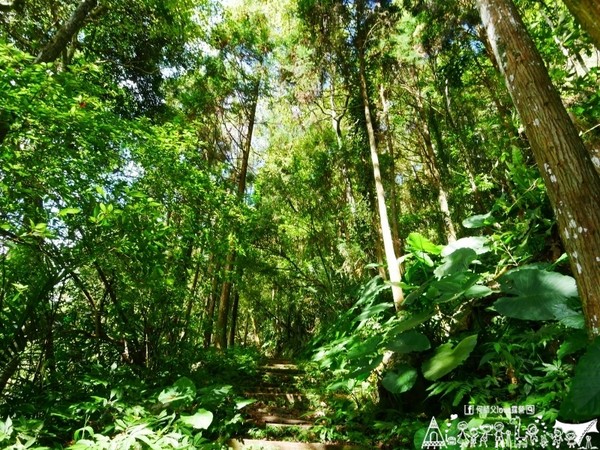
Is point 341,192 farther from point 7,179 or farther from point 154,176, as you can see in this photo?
point 7,179

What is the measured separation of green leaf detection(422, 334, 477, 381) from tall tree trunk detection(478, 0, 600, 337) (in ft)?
3.56

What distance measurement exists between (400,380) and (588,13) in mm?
3202

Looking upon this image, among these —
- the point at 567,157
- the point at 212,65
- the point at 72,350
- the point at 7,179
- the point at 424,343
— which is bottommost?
the point at 424,343

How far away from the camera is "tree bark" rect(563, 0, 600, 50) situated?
220 centimetres

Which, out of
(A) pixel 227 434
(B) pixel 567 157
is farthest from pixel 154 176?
(B) pixel 567 157

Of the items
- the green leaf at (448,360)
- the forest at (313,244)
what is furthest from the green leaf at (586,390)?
the green leaf at (448,360)

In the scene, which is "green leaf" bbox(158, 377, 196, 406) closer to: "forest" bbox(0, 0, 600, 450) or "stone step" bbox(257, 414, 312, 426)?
"forest" bbox(0, 0, 600, 450)

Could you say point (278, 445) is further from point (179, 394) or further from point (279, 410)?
point (279, 410)

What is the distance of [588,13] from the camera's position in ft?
7.35

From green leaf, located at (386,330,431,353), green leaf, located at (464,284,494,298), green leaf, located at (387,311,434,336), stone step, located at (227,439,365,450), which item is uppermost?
green leaf, located at (464,284,494,298)

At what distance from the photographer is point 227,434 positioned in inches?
138

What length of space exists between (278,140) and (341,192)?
12.4 ft

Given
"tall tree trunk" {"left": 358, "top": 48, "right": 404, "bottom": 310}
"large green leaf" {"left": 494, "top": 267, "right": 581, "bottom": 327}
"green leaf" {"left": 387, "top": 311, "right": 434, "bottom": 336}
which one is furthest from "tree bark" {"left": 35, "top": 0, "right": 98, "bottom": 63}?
"large green leaf" {"left": 494, "top": 267, "right": 581, "bottom": 327}

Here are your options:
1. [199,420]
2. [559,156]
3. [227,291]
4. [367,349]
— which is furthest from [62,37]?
[227,291]
